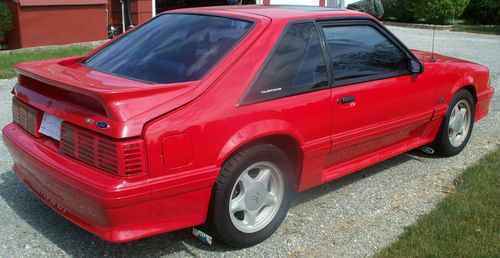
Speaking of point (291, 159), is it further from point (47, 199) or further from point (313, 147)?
point (47, 199)

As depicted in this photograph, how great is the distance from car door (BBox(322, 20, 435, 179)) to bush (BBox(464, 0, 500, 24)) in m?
22.4

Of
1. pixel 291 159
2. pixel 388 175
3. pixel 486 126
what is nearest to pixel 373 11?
pixel 486 126

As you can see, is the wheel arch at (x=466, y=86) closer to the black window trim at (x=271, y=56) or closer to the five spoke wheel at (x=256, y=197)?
the black window trim at (x=271, y=56)

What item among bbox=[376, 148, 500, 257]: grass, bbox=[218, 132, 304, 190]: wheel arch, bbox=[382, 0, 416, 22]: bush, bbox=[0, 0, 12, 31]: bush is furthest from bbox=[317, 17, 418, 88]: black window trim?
bbox=[382, 0, 416, 22]: bush

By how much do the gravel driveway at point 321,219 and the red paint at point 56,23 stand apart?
652cm

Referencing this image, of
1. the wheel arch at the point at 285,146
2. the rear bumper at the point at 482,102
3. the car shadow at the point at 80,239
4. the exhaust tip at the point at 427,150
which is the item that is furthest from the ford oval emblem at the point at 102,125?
the rear bumper at the point at 482,102

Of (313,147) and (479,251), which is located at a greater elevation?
(313,147)

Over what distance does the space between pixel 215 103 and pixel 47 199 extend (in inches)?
48.3

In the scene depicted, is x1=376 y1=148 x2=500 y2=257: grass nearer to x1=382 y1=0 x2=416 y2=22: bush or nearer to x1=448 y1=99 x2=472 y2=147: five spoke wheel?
x1=448 y1=99 x2=472 y2=147: five spoke wheel

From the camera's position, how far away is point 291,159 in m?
3.69

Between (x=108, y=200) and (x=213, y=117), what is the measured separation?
2.45 ft

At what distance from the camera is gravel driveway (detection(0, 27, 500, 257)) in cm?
341

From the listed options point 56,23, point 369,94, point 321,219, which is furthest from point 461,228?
point 56,23

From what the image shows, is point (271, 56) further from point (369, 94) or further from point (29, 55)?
point (29, 55)
